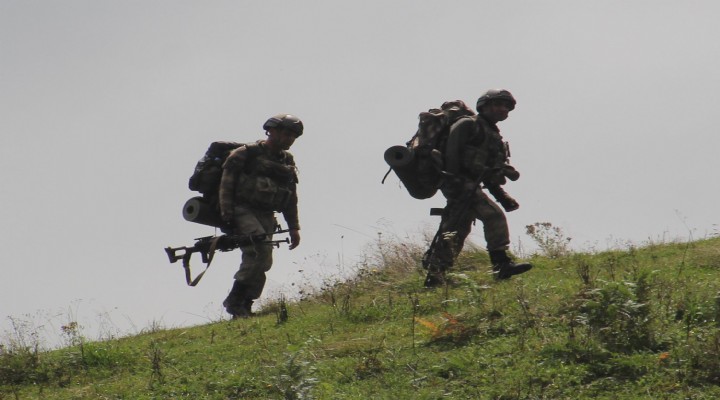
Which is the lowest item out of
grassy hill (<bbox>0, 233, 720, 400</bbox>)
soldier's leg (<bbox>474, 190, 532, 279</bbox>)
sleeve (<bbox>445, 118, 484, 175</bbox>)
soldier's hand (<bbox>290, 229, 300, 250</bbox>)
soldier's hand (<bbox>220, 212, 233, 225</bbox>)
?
grassy hill (<bbox>0, 233, 720, 400</bbox>)

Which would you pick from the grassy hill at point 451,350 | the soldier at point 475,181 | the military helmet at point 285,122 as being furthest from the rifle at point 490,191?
the military helmet at point 285,122

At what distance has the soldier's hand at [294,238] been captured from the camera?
12797 millimetres

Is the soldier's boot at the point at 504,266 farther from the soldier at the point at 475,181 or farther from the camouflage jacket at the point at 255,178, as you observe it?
the camouflage jacket at the point at 255,178

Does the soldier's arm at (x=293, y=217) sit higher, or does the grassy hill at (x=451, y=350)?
the soldier's arm at (x=293, y=217)

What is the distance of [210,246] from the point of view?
12.4 m

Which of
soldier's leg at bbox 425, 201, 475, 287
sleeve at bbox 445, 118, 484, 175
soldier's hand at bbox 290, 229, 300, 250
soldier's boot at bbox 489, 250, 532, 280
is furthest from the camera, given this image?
soldier's hand at bbox 290, 229, 300, 250

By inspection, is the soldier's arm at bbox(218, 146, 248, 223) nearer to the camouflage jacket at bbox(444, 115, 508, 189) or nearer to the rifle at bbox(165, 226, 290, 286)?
the rifle at bbox(165, 226, 290, 286)

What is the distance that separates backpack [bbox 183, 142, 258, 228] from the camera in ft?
40.9

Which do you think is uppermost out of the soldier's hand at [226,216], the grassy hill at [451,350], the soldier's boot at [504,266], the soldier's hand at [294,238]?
the soldier's hand at [226,216]

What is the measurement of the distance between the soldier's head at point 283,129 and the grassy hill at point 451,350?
2.20 m

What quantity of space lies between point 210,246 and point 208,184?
705 mm

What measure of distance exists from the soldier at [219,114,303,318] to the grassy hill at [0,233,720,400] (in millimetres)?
1362

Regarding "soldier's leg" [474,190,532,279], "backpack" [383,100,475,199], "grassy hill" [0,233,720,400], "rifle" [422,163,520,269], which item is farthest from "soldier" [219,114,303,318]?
"soldier's leg" [474,190,532,279]

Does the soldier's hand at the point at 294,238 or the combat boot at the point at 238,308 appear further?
the soldier's hand at the point at 294,238
